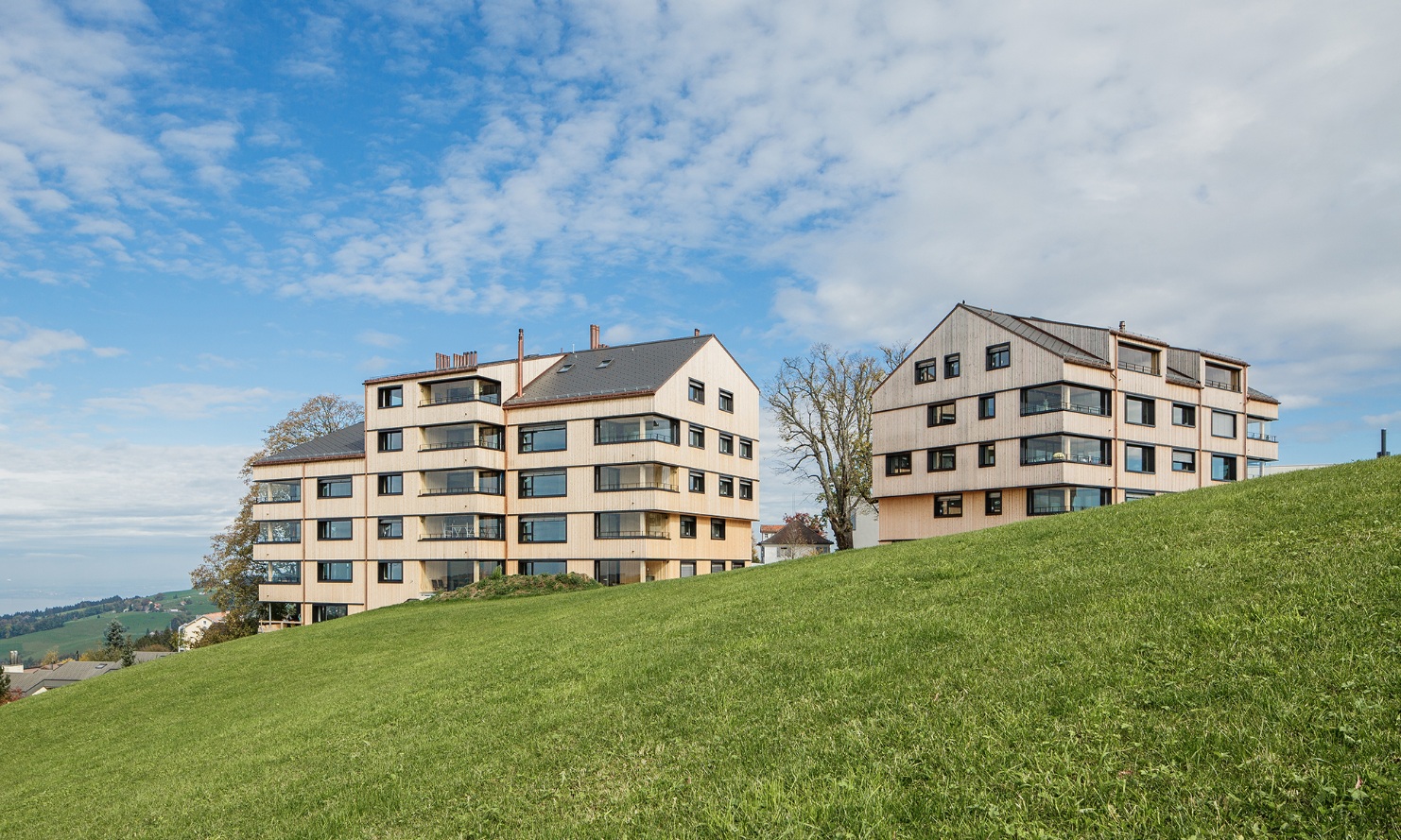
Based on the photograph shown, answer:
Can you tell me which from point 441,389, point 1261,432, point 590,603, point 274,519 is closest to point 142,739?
point 590,603

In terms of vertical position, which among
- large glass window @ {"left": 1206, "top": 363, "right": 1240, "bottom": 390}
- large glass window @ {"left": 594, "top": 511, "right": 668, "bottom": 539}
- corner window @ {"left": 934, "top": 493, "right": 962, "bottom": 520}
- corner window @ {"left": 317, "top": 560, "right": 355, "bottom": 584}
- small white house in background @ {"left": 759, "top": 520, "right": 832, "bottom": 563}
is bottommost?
small white house in background @ {"left": 759, "top": 520, "right": 832, "bottom": 563}

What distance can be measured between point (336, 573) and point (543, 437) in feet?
58.6

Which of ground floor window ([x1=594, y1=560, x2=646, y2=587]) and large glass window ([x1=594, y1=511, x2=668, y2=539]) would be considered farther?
large glass window ([x1=594, y1=511, x2=668, y2=539])

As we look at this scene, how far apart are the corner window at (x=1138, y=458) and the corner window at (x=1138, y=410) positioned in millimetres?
1419

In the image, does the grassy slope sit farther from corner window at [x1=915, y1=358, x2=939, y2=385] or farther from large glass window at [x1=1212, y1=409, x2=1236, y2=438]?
large glass window at [x1=1212, y1=409, x2=1236, y2=438]

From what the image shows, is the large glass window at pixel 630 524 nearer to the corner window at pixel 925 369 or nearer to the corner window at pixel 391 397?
the corner window at pixel 391 397

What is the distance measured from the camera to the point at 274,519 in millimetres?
58250

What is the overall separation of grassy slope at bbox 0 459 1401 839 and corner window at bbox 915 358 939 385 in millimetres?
34505

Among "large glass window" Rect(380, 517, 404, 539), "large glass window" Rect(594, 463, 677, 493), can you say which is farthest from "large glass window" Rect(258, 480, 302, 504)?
"large glass window" Rect(594, 463, 677, 493)

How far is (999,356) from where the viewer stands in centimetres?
4747

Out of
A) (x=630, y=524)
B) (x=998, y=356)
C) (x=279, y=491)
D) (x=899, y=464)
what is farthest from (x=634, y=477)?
(x=279, y=491)

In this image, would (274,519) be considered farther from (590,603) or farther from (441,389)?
(590,603)

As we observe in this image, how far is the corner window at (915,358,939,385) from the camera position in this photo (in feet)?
168

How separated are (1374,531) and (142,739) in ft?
70.2
